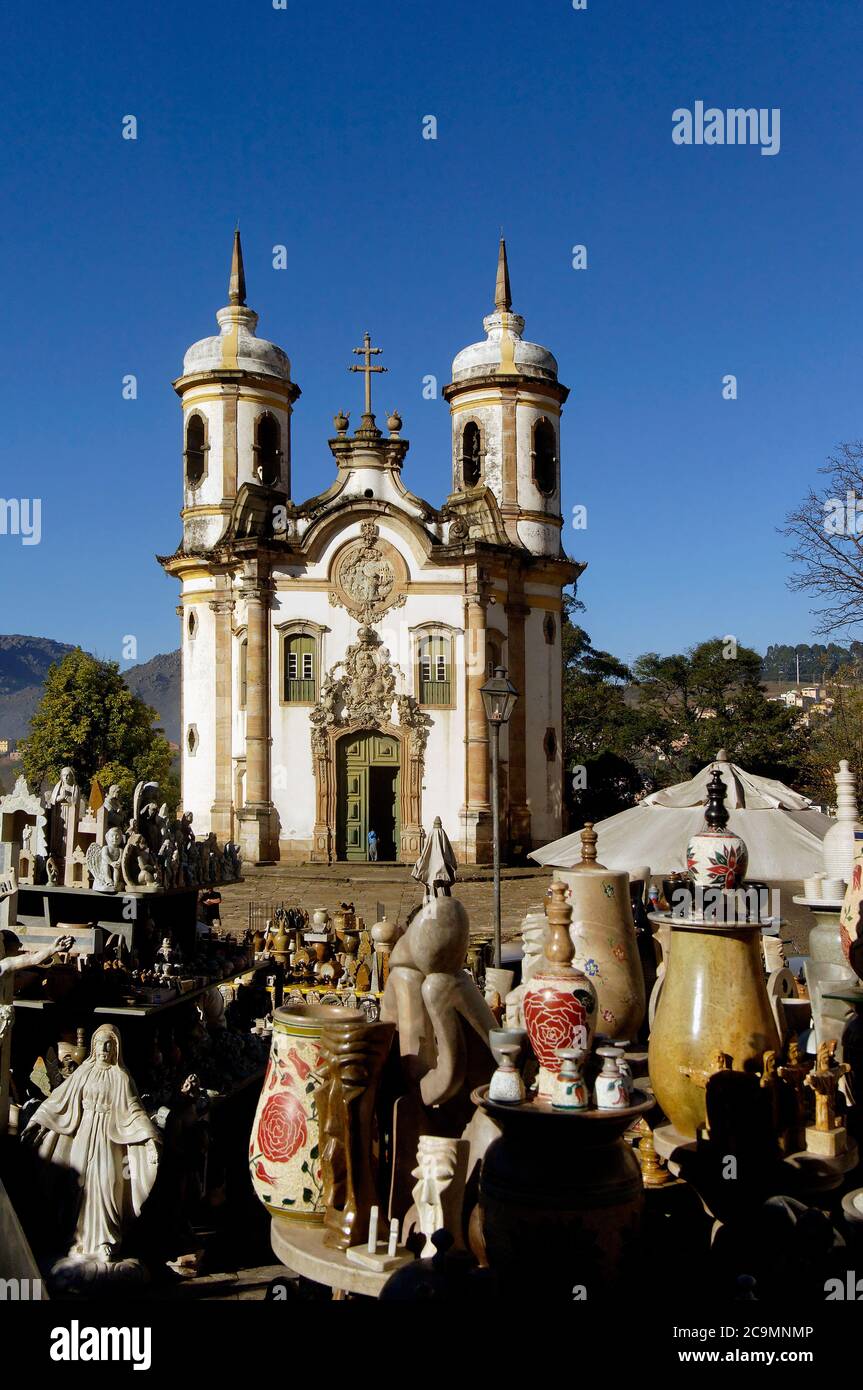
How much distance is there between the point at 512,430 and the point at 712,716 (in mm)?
16286

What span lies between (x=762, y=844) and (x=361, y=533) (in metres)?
18.0

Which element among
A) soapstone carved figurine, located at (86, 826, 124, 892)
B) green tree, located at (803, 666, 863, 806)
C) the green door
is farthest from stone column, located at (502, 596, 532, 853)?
soapstone carved figurine, located at (86, 826, 124, 892)

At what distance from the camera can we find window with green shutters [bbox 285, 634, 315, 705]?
2823 centimetres

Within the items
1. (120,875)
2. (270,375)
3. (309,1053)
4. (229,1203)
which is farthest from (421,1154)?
(270,375)

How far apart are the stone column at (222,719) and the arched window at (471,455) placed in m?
6.61

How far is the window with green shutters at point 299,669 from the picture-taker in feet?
92.6

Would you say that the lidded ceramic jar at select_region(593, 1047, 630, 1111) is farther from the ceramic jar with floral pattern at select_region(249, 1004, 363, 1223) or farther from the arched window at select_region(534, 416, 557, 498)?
the arched window at select_region(534, 416, 557, 498)

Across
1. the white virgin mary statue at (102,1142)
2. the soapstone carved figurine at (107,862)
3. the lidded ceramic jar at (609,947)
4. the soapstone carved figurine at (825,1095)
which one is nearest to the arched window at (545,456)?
the soapstone carved figurine at (107,862)

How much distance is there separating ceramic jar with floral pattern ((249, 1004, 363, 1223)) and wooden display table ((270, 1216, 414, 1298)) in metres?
0.06

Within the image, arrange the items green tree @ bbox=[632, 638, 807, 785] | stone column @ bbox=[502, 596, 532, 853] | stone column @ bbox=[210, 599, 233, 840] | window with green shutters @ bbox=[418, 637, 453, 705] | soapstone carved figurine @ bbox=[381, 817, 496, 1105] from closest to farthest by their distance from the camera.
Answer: soapstone carved figurine @ bbox=[381, 817, 496, 1105], window with green shutters @ bbox=[418, 637, 453, 705], stone column @ bbox=[210, 599, 233, 840], stone column @ bbox=[502, 596, 532, 853], green tree @ bbox=[632, 638, 807, 785]

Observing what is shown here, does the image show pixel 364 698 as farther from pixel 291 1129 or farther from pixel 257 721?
pixel 291 1129

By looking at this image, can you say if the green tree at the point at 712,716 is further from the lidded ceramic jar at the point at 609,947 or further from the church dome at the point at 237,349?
the lidded ceramic jar at the point at 609,947

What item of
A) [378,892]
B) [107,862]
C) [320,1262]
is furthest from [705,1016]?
[378,892]
